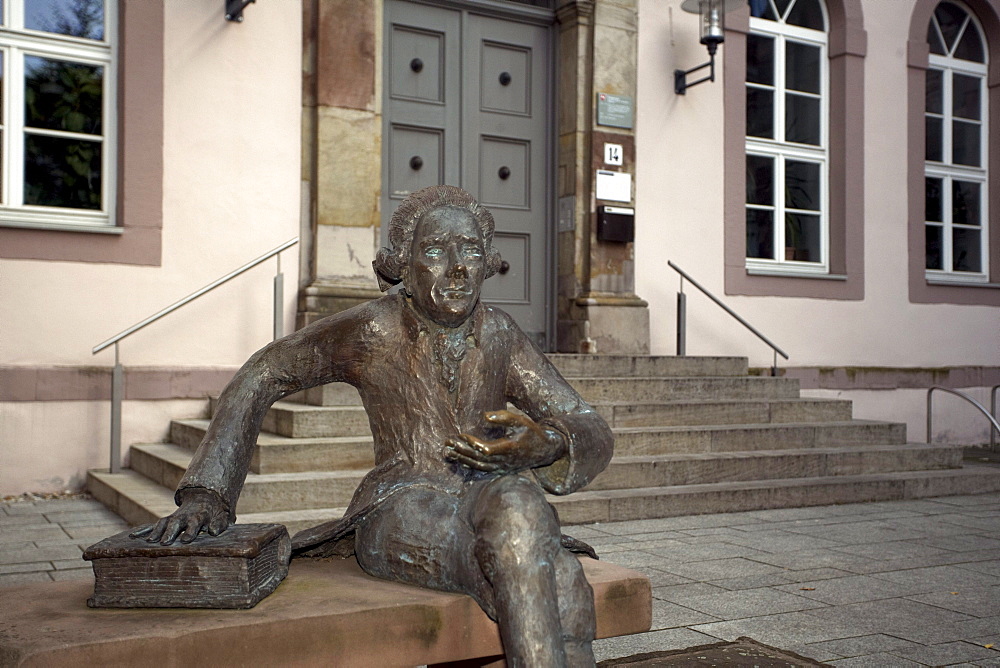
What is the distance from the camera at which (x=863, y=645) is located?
3.77m

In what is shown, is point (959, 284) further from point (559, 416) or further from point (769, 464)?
point (559, 416)

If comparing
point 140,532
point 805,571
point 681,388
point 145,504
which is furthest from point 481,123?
point 140,532

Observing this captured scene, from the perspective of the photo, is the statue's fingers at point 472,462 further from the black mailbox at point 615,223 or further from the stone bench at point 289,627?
the black mailbox at point 615,223

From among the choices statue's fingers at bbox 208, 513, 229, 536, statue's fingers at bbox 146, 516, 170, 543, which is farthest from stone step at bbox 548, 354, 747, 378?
statue's fingers at bbox 146, 516, 170, 543

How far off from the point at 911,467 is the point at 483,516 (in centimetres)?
671

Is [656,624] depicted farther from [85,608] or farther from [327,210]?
[327,210]

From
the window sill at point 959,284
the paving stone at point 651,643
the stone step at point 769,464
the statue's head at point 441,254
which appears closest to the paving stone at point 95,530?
the stone step at point 769,464


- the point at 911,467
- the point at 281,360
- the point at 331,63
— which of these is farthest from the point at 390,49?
the point at 281,360

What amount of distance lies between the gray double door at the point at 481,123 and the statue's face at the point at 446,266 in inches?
238

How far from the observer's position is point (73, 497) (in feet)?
23.1

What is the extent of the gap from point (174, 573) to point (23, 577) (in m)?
2.91

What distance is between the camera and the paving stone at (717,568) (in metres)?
4.88

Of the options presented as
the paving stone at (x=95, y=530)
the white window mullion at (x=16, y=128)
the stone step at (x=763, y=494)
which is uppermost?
the white window mullion at (x=16, y=128)

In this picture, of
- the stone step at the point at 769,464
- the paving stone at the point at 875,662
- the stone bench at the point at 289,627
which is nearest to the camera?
the stone bench at the point at 289,627
